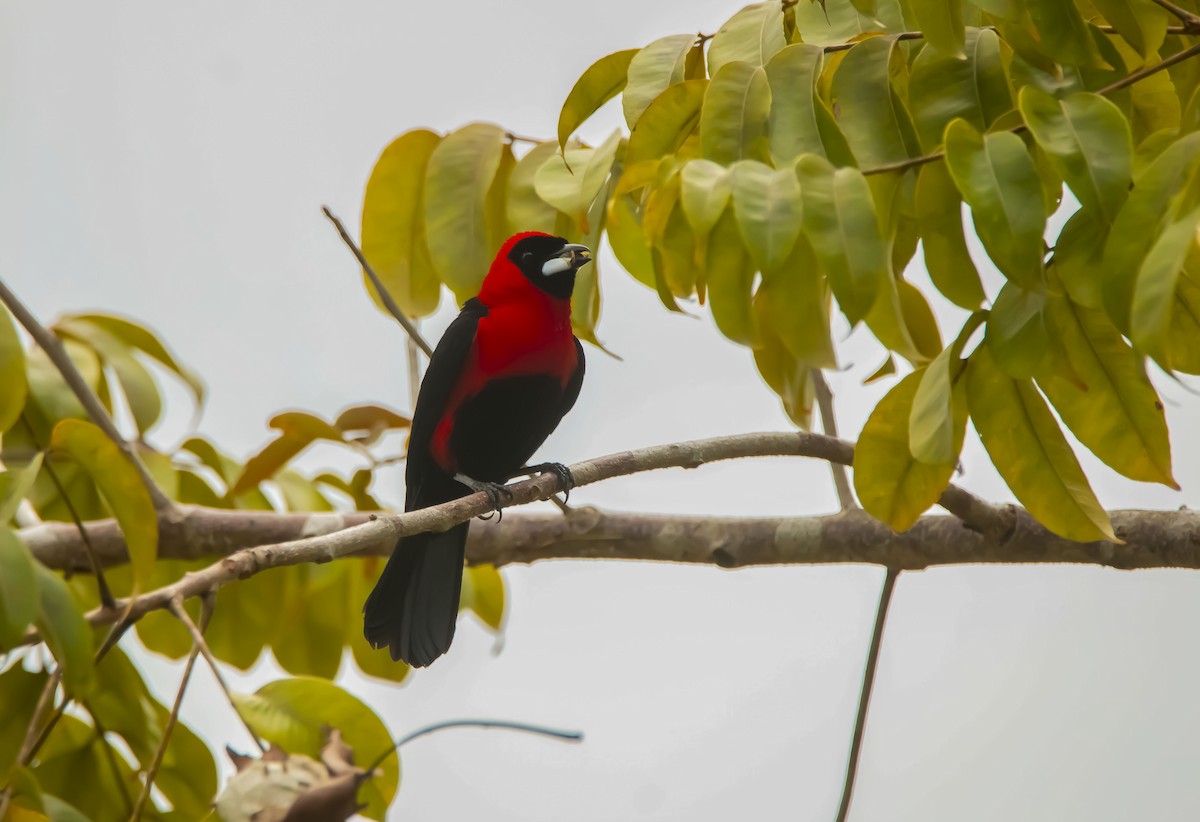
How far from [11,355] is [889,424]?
171 centimetres

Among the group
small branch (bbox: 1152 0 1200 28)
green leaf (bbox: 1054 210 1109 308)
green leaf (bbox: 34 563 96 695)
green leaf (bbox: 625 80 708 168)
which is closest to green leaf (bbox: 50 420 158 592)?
green leaf (bbox: 34 563 96 695)

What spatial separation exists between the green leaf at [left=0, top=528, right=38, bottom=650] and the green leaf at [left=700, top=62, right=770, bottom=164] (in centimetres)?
129

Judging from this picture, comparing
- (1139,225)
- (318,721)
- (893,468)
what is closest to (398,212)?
(318,721)

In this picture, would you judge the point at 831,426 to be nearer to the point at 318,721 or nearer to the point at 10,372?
the point at 318,721

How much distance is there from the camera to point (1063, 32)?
1723 mm

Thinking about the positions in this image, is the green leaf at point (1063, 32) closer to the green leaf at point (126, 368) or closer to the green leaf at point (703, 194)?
the green leaf at point (703, 194)

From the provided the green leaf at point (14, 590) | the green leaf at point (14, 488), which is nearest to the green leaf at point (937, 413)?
the green leaf at point (14, 590)

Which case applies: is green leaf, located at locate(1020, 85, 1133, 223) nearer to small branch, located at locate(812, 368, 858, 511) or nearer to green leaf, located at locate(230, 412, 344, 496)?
small branch, located at locate(812, 368, 858, 511)

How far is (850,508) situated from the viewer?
304 cm

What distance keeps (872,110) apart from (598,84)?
25.2 inches

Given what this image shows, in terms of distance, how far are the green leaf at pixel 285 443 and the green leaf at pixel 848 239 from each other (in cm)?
193

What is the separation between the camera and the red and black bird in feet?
11.0

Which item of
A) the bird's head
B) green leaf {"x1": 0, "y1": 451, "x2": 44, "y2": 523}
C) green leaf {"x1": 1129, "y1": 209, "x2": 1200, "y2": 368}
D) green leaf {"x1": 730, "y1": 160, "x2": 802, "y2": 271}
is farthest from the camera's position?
the bird's head

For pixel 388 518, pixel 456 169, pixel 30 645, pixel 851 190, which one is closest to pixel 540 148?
pixel 456 169
